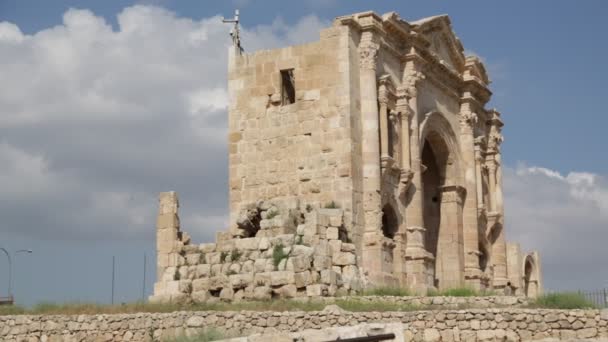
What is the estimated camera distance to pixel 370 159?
86.1 ft

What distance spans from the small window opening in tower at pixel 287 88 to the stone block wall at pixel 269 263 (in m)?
4.07

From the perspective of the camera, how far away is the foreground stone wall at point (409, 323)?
663 inches

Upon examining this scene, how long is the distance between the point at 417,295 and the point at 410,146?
757 cm

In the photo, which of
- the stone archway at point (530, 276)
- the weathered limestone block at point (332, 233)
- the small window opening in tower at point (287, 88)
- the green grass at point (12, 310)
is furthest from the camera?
the stone archway at point (530, 276)

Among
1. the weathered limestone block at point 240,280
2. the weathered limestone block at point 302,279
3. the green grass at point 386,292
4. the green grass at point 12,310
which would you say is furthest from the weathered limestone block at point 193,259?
the green grass at point 386,292

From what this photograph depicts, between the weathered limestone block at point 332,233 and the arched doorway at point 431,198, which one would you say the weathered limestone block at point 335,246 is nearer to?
the weathered limestone block at point 332,233

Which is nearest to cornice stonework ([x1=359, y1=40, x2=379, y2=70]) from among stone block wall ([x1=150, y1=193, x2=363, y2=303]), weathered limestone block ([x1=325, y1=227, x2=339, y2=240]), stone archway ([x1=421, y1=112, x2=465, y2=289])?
stone block wall ([x1=150, y1=193, x2=363, y2=303])

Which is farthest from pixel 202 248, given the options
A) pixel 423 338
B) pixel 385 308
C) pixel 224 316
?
pixel 423 338

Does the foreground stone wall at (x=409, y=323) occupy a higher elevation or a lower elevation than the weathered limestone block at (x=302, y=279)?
lower

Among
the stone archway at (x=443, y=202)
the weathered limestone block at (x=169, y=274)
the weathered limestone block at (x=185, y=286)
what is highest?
the stone archway at (x=443, y=202)

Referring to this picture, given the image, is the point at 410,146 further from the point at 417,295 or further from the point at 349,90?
the point at 417,295

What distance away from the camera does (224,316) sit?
1894 cm

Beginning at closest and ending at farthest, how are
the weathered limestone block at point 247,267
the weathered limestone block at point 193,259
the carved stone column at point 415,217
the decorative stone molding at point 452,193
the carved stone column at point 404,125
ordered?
the weathered limestone block at point 247,267, the weathered limestone block at point 193,259, the carved stone column at point 415,217, the carved stone column at point 404,125, the decorative stone molding at point 452,193

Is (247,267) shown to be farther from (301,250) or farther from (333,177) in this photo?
(333,177)
